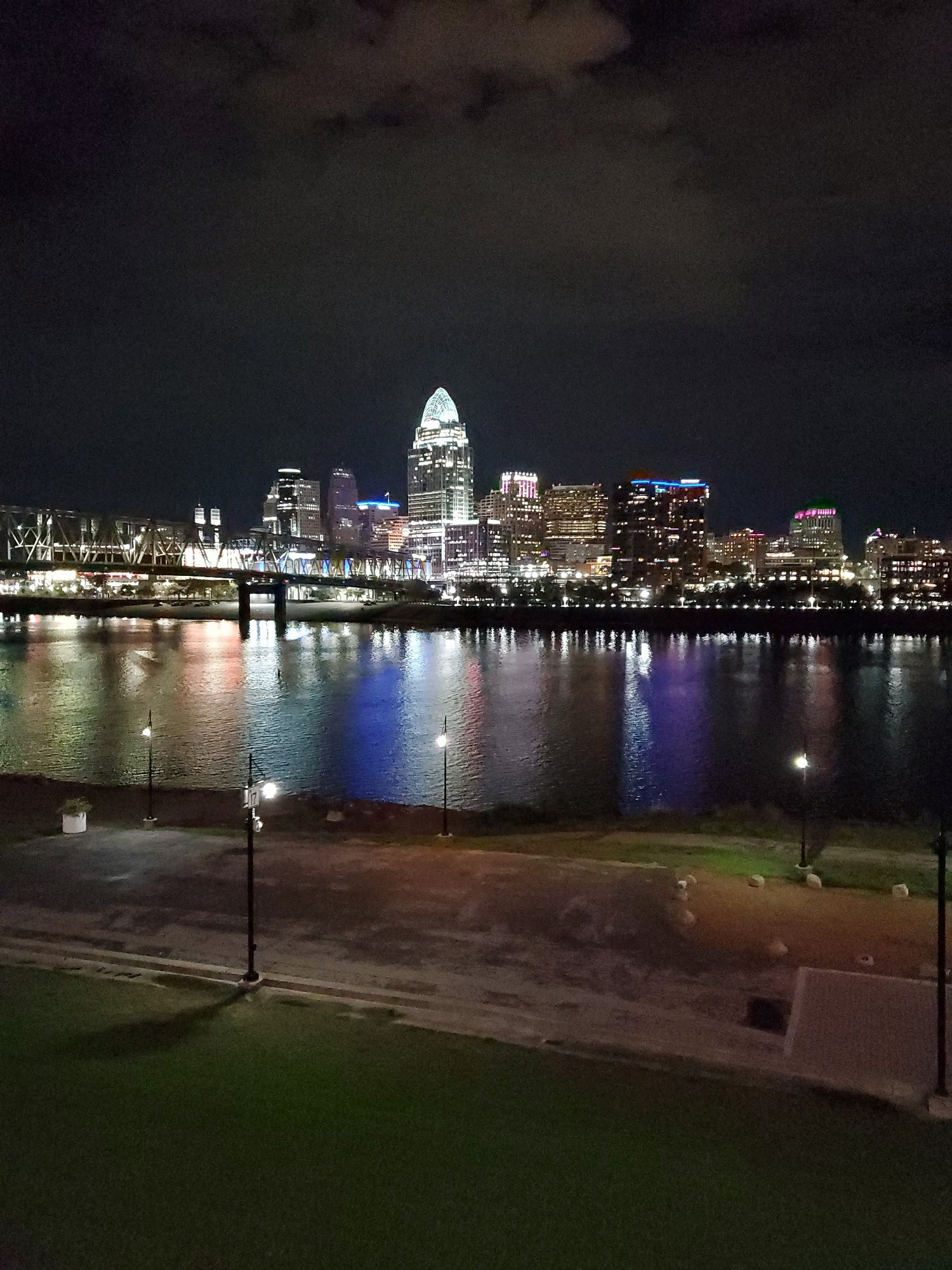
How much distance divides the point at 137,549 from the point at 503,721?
233 ft

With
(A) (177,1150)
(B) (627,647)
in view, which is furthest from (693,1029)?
(B) (627,647)

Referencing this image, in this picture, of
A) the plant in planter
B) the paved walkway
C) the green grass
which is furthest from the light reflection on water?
the paved walkway

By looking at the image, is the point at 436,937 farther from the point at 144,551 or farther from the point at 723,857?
the point at 144,551

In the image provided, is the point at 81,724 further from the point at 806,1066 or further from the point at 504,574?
the point at 504,574

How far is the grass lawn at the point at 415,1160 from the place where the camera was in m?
4.41

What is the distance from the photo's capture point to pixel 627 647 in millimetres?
74875

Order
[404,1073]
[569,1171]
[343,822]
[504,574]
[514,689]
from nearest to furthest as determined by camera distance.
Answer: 1. [569,1171]
2. [404,1073]
3. [343,822]
4. [514,689]
5. [504,574]

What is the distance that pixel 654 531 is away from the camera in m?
194

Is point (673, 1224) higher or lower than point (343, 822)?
higher

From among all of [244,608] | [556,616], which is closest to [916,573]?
[556,616]

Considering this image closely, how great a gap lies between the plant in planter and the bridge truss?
6997cm

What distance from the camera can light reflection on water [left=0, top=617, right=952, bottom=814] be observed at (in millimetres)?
25938

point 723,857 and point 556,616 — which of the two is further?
point 556,616

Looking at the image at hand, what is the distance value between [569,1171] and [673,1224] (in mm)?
691
